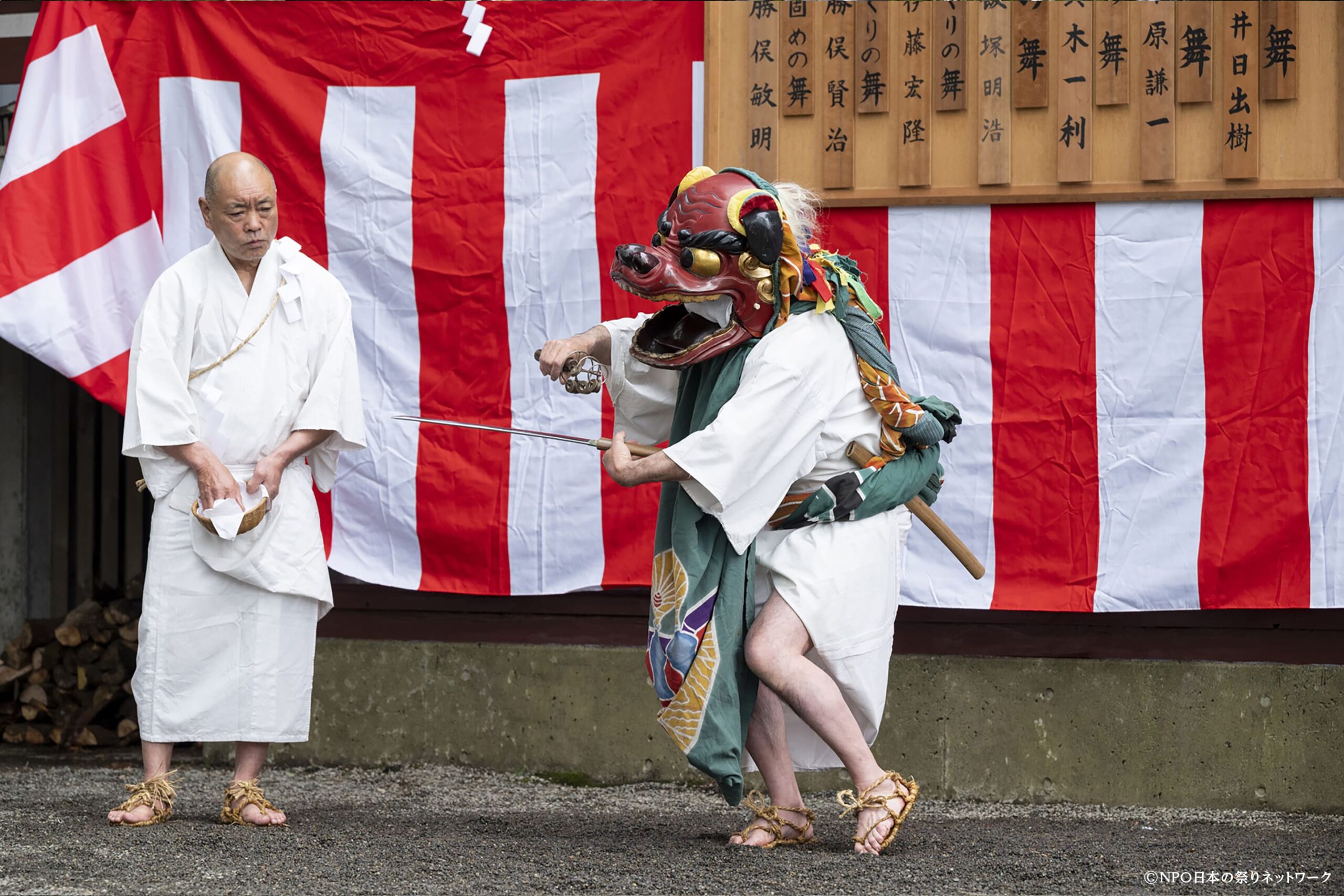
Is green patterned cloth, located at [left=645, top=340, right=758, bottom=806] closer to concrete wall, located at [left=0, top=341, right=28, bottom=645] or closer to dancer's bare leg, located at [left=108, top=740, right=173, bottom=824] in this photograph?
dancer's bare leg, located at [left=108, top=740, right=173, bottom=824]

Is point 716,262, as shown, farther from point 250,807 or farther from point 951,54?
point 250,807

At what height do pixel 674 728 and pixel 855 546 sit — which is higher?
pixel 855 546

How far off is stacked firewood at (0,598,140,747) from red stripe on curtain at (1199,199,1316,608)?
376 centimetres

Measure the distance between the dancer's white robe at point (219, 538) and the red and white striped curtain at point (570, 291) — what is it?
860 mm

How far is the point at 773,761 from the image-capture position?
3.28m

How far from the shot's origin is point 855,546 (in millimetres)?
3182

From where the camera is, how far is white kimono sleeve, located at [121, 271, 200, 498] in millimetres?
3445

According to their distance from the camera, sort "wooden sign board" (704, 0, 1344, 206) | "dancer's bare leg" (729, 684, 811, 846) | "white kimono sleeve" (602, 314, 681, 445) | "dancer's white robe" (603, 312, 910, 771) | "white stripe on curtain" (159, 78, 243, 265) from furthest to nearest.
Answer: "white stripe on curtain" (159, 78, 243, 265), "wooden sign board" (704, 0, 1344, 206), "white kimono sleeve" (602, 314, 681, 445), "dancer's bare leg" (729, 684, 811, 846), "dancer's white robe" (603, 312, 910, 771)

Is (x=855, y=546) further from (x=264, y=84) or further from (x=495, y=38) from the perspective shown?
(x=264, y=84)

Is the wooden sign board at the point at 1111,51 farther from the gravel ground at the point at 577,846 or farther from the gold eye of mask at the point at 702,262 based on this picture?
the gravel ground at the point at 577,846

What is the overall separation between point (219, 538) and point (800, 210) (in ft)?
5.34

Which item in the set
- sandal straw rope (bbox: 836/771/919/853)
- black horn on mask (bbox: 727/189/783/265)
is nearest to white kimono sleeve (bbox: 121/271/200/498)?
black horn on mask (bbox: 727/189/783/265)

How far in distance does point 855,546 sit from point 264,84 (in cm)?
251

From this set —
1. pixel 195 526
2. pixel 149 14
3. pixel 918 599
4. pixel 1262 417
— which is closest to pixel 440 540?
pixel 195 526
